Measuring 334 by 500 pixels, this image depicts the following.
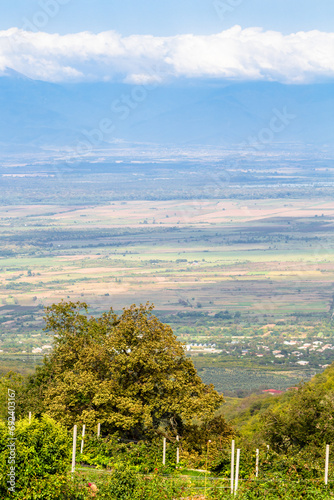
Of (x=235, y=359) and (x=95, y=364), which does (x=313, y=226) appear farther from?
(x=95, y=364)

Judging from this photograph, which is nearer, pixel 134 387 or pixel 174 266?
pixel 134 387

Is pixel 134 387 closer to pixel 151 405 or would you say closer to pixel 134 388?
pixel 134 388

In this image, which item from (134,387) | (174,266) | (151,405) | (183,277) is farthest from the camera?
(174,266)

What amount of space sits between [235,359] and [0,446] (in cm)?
6997

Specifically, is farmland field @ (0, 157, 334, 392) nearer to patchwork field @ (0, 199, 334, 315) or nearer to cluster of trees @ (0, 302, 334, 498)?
patchwork field @ (0, 199, 334, 315)

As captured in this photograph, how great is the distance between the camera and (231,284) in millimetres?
128250

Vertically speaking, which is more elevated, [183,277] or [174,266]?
[174,266]

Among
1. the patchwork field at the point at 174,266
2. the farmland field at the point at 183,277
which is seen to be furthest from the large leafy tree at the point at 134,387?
the patchwork field at the point at 174,266

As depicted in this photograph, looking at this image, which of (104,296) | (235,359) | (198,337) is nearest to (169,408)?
(235,359)

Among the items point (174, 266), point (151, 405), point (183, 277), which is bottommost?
point (151, 405)

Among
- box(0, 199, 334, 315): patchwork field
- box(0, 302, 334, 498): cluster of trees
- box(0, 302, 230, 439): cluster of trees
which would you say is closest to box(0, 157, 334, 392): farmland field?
box(0, 199, 334, 315): patchwork field

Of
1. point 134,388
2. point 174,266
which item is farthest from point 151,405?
point 174,266

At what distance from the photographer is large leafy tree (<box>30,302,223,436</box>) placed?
19328 millimetres

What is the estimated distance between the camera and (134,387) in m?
20.0
